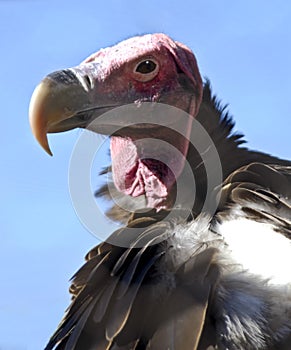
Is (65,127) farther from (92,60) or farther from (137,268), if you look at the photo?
(137,268)

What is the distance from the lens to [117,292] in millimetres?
3836

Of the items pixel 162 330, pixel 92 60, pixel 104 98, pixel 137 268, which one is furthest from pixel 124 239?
pixel 92 60

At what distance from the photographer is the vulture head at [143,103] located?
499 cm

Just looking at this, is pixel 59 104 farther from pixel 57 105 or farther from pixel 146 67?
pixel 146 67

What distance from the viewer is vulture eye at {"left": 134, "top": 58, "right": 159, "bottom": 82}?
205 inches

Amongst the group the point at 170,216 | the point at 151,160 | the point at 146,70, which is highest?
the point at 146,70

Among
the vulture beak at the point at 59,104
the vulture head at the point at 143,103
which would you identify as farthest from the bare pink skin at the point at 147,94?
the vulture beak at the point at 59,104

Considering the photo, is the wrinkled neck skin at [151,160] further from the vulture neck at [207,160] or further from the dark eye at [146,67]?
the dark eye at [146,67]

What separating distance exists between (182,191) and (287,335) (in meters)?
1.40

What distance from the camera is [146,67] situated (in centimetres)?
526

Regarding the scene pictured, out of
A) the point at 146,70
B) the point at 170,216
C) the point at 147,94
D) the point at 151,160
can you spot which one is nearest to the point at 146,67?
the point at 146,70

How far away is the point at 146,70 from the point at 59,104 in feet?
2.62

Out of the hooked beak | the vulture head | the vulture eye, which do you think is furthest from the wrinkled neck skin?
the hooked beak

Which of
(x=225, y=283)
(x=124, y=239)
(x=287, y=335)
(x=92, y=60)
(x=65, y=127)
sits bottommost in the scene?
(x=287, y=335)
